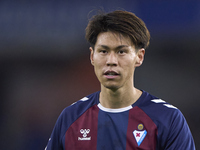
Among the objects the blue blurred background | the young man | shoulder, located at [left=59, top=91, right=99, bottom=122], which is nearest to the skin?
the young man

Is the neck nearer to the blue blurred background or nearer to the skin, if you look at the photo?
the skin

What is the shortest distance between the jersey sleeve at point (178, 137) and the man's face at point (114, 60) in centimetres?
49

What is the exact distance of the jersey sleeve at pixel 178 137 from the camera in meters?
2.01

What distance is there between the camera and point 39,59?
19.3ft

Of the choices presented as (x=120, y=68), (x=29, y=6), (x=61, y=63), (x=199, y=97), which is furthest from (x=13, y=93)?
(x=120, y=68)

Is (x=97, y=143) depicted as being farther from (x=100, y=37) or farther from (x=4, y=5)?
(x=4, y=5)

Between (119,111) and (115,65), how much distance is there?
0.41m

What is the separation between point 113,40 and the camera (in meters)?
2.14

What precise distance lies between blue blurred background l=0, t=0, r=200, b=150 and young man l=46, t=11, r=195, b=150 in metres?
3.09

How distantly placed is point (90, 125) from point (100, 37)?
27.9 inches

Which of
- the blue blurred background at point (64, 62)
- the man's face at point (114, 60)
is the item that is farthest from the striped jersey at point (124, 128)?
the blue blurred background at point (64, 62)

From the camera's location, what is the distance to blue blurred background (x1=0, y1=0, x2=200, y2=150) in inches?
213

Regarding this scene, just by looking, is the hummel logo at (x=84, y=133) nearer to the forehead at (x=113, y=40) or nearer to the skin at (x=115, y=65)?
the skin at (x=115, y=65)

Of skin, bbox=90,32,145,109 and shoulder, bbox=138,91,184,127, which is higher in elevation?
skin, bbox=90,32,145,109
